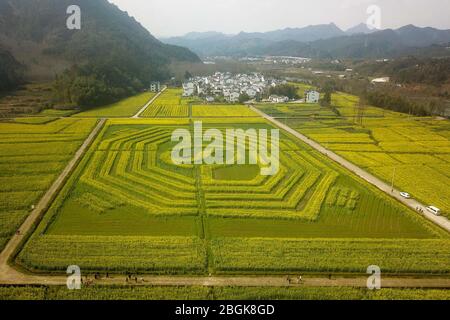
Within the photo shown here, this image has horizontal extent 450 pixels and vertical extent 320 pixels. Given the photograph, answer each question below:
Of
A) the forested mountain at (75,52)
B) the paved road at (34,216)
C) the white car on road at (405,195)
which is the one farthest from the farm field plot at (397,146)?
the forested mountain at (75,52)

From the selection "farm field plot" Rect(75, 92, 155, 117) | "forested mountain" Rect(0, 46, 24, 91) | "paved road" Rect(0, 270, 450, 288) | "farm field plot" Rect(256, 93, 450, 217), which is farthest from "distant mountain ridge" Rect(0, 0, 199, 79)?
"paved road" Rect(0, 270, 450, 288)

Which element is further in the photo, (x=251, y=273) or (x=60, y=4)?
(x=60, y=4)

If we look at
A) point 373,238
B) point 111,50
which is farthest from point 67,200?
point 111,50

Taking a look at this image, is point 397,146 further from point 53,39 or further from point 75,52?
point 53,39

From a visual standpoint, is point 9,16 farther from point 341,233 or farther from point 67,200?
point 341,233

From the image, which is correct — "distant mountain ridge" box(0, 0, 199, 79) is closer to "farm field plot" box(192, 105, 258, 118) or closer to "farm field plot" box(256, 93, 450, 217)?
"farm field plot" box(192, 105, 258, 118)

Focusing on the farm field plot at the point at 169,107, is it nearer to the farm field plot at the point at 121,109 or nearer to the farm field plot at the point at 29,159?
the farm field plot at the point at 121,109

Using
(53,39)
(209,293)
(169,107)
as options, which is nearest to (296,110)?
(169,107)
